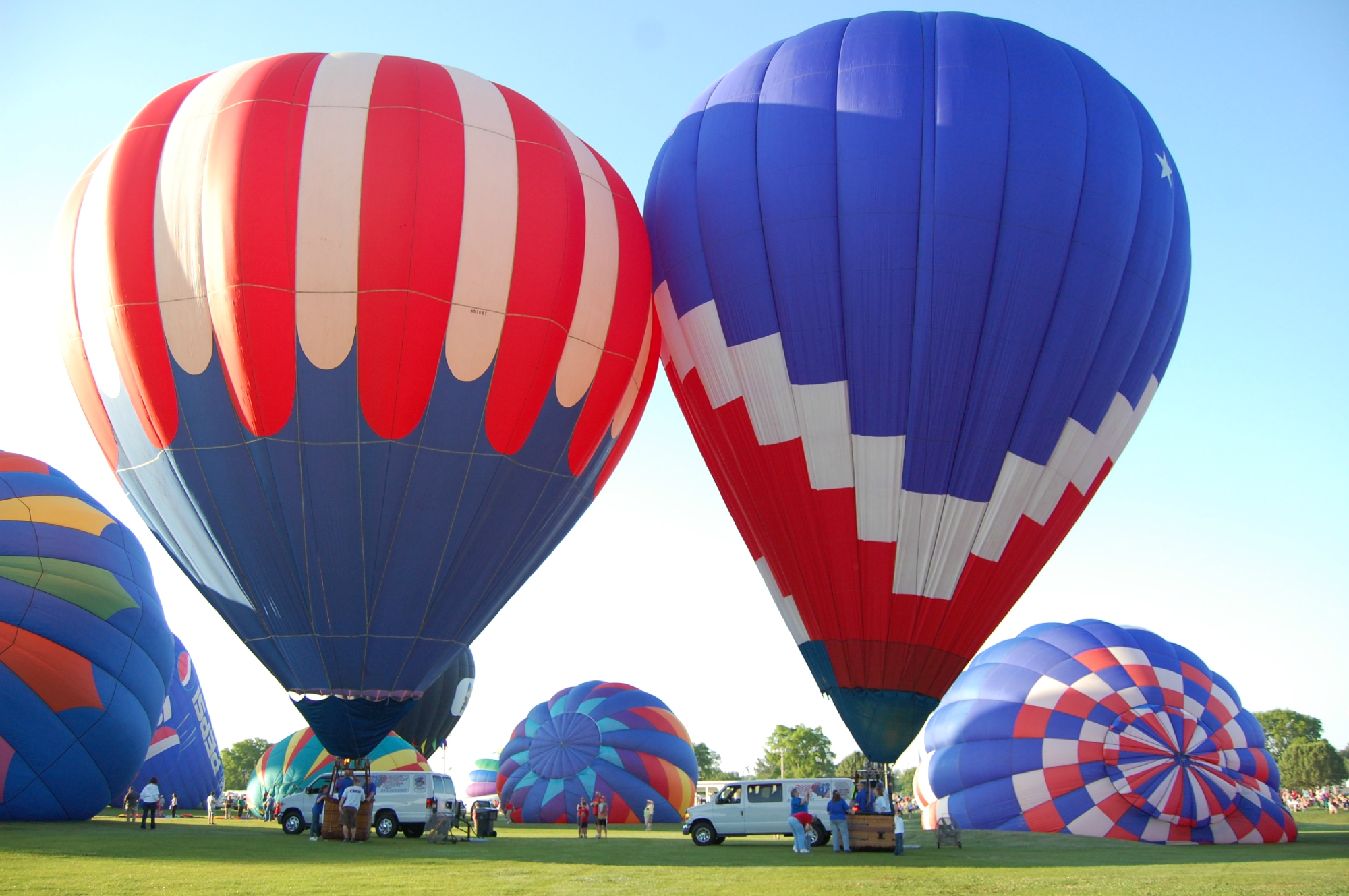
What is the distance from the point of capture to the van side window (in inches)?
555

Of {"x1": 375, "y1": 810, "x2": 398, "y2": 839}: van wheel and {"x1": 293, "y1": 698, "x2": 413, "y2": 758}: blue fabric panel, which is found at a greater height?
{"x1": 293, "y1": 698, "x2": 413, "y2": 758}: blue fabric panel

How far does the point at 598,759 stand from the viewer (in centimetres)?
2250

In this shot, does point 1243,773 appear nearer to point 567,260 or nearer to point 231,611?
point 567,260

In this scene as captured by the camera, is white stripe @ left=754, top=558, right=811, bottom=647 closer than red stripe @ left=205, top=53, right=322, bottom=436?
No

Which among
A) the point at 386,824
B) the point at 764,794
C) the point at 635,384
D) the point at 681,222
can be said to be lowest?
the point at 386,824

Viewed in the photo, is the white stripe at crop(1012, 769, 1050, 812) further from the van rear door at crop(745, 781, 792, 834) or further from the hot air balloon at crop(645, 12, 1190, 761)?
the hot air balloon at crop(645, 12, 1190, 761)

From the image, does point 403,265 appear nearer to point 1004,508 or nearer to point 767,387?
point 767,387

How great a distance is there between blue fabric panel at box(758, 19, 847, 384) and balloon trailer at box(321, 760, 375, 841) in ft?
21.1

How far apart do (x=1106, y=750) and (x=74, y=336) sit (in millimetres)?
13468

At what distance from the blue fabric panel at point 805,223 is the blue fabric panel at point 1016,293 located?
5.24ft

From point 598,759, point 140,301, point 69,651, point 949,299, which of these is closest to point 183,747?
point 598,759

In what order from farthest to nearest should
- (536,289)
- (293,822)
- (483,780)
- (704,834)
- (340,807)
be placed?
(483,780) < (293,822) < (704,834) < (340,807) < (536,289)

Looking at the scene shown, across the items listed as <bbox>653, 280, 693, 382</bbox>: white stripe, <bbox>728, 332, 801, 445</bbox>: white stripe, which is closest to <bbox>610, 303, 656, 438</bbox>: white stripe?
<bbox>653, 280, 693, 382</bbox>: white stripe

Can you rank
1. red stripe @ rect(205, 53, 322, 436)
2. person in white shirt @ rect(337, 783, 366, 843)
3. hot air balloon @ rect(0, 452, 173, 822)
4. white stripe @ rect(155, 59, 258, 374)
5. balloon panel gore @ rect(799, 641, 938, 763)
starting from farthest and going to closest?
hot air balloon @ rect(0, 452, 173, 822) < balloon panel gore @ rect(799, 641, 938, 763) < person in white shirt @ rect(337, 783, 366, 843) < white stripe @ rect(155, 59, 258, 374) < red stripe @ rect(205, 53, 322, 436)
